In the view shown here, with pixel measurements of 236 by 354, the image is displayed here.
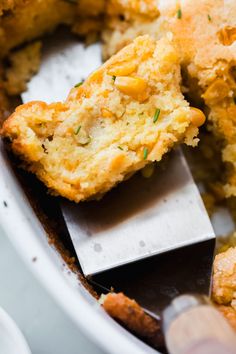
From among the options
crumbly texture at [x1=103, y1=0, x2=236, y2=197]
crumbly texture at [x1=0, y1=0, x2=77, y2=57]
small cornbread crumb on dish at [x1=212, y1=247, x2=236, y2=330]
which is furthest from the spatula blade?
crumbly texture at [x1=0, y1=0, x2=77, y2=57]

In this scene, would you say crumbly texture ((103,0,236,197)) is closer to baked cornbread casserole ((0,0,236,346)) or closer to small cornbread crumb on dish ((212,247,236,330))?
baked cornbread casserole ((0,0,236,346))

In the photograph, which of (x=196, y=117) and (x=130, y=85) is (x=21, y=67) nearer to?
(x=130, y=85)

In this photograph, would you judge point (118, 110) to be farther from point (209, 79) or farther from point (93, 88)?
point (209, 79)

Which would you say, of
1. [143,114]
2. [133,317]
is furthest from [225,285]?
[143,114]

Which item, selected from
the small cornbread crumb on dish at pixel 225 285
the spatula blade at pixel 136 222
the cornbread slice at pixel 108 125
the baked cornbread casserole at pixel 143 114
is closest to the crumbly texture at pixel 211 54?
the baked cornbread casserole at pixel 143 114

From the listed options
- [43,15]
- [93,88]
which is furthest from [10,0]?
[93,88]

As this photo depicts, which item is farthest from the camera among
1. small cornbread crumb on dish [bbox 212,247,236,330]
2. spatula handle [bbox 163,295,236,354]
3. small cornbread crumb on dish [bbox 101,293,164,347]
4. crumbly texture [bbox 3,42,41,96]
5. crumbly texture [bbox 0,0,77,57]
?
crumbly texture [bbox 3,42,41,96]
